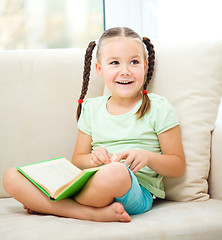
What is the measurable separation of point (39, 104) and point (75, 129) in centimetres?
18

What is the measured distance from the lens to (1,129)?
1.54 metres

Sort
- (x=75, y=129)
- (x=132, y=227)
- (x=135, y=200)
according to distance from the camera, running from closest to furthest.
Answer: (x=132, y=227) → (x=135, y=200) → (x=75, y=129)

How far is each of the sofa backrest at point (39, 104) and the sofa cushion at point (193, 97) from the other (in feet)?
1.09

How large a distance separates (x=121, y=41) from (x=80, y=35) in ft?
3.40

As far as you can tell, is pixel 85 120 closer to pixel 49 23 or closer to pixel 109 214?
pixel 109 214

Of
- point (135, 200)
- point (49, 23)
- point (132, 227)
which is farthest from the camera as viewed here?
point (49, 23)

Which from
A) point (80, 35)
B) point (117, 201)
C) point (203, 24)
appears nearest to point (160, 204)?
point (117, 201)

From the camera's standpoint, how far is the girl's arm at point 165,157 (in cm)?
119

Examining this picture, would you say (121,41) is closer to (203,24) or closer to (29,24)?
(203,24)

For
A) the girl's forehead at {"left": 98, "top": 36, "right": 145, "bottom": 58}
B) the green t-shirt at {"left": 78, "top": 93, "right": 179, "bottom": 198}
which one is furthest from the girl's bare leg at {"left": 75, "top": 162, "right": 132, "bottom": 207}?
the girl's forehead at {"left": 98, "top": 36, "right": 145, "bottom": 58}

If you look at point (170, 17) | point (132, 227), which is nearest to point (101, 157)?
point (132, 227)

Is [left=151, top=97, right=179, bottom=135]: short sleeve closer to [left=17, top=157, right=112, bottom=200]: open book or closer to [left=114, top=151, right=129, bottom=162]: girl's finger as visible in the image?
[left=114, top=151, right=129, bottom=162]: girl's finger

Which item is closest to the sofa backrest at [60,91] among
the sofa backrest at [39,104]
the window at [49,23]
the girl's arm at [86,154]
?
the sofa backrest at [39,104]

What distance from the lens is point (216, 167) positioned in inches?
50.2
